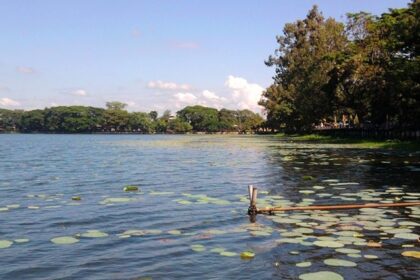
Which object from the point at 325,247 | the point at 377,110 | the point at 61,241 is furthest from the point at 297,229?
the point at 377,110

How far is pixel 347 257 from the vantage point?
8320mm

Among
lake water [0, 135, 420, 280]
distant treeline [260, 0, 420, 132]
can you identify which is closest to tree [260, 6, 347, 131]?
distant treeline [260, 0, 420, 132]

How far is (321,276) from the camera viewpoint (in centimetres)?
718

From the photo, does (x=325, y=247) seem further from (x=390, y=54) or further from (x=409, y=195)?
(x=390, y=54)

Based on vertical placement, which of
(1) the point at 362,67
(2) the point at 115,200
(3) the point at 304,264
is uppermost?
(1) the point at 362,67

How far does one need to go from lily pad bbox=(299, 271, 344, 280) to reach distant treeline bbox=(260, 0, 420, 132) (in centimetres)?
3585

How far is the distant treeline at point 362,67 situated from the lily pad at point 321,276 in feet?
118

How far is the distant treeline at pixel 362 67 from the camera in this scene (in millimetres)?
43219

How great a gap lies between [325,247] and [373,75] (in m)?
48.8

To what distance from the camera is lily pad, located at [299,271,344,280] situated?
7.12 meters

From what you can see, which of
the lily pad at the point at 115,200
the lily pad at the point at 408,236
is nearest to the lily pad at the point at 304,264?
the lily pad at the point at 408,236

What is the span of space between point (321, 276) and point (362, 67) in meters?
50.1

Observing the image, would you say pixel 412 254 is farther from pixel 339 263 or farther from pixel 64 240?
pixel 64 240

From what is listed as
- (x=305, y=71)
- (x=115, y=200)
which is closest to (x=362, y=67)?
(x=305, y=71)
